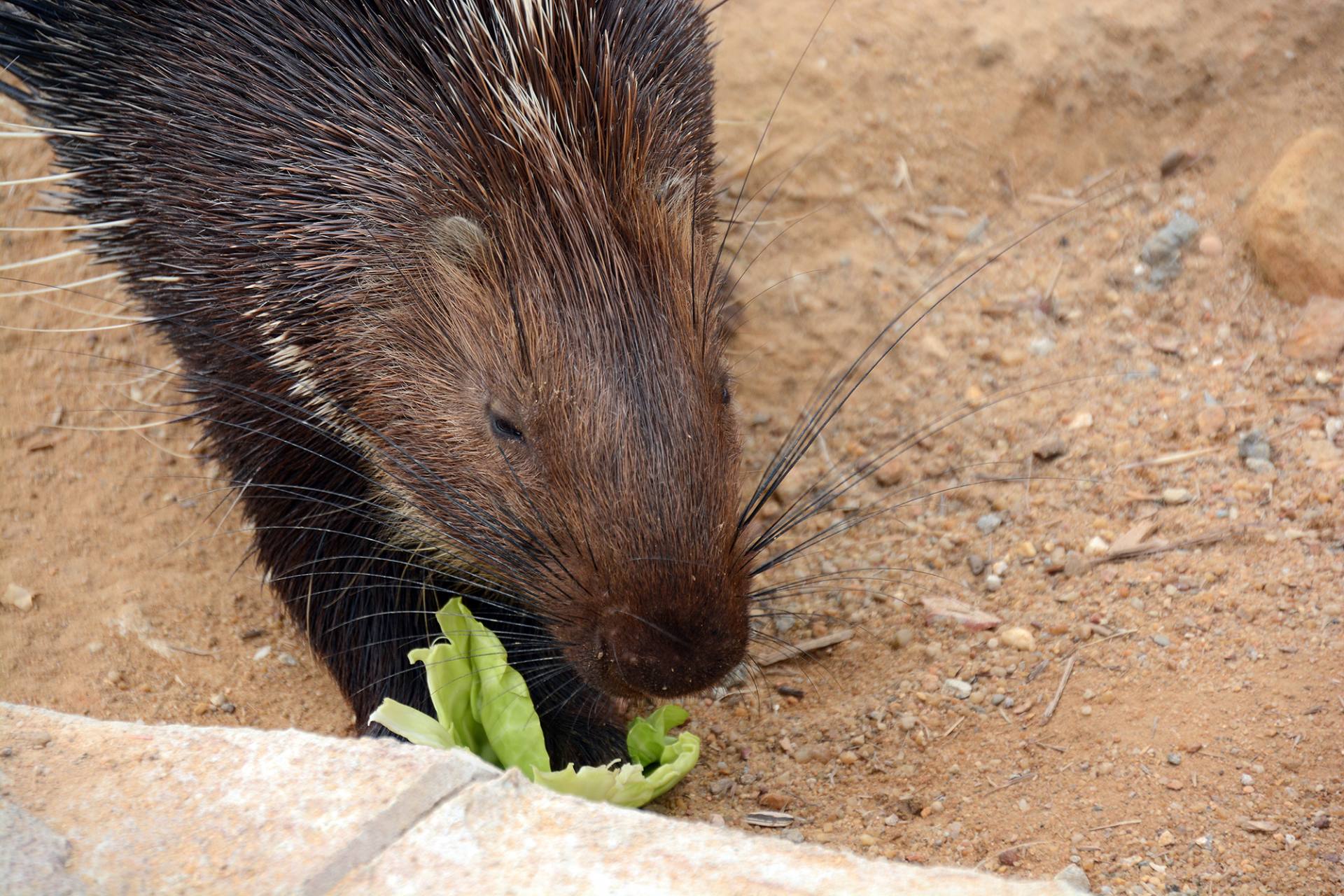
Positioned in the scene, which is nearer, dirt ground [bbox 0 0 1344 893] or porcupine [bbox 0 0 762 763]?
porcupine [bbox 0 0 762 763]

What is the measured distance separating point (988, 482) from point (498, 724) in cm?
181

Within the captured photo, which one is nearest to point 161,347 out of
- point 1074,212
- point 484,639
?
point 484,639

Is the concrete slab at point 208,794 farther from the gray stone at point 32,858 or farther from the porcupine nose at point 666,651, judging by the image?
the porcupine nose at point 666,651

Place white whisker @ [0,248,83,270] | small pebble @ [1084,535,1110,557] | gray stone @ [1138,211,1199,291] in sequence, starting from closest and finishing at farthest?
small pebble @ [1084,535,1110,557]
white whisker @ [0,248,83,270]
gray stone @ [1138,211,1199,291]

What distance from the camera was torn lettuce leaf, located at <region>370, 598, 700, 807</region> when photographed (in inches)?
108

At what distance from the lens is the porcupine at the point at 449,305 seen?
2.46 metres

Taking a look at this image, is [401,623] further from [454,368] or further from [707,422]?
[707,422]

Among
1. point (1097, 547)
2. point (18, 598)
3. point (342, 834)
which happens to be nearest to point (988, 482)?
point (1097, 547)

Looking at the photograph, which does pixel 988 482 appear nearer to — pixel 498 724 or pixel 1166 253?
pixel 1166 253

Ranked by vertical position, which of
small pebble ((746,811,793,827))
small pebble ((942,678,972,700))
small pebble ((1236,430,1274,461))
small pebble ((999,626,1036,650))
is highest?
small pebble ((1236,430,1274,461))

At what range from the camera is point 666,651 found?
2.32m

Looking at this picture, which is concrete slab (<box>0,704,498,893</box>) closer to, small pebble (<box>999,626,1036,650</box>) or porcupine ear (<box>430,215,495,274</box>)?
porcupine ear (<box>430,215,495,274</box>)

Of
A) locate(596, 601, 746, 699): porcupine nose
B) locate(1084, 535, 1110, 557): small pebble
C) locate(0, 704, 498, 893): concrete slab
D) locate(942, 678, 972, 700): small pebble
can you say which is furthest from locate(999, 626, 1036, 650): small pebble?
locate(0, 704, 498, 893): concrete slab

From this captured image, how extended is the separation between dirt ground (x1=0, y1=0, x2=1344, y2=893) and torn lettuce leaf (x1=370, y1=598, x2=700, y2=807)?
17 centimetres
